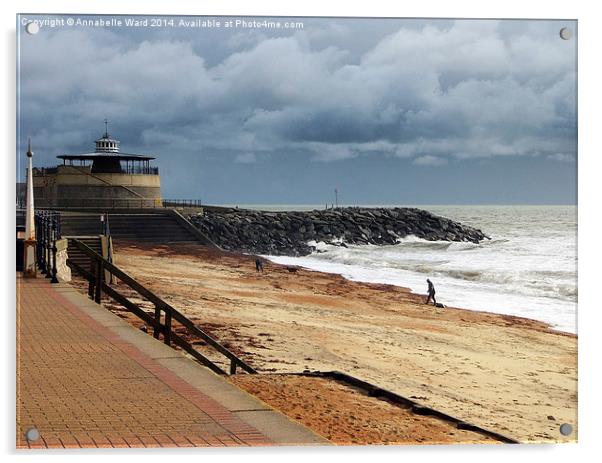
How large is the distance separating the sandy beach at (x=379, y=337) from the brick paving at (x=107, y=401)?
1038 millimetres

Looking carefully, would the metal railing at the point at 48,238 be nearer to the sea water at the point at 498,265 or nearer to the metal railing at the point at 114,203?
the metal railing at the point at 114,203

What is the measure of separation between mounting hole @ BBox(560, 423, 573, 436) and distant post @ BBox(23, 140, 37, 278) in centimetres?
518

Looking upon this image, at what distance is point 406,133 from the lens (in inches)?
328

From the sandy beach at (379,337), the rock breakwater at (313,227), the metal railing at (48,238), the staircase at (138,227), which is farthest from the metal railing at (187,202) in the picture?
the metal railing at (48,238)

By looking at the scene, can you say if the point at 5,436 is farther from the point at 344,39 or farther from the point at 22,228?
the point at 344,39

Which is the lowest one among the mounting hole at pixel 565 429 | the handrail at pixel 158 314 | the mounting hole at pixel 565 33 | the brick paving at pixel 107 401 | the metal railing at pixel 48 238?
the mounting hole at pixel 565 429

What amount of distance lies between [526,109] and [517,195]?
802 mm

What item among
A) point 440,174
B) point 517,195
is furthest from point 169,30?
point 517,195

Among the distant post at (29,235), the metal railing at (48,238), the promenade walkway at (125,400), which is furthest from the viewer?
the metal railing at (48,238)

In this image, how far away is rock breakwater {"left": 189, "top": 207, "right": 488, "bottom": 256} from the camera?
27.8 feet

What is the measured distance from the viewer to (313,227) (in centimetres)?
884

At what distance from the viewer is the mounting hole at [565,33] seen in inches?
315

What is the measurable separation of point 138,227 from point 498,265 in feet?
11.5

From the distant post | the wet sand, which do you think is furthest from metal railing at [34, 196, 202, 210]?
the wet sand
